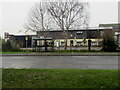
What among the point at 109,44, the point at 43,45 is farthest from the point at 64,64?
the point at 109,44

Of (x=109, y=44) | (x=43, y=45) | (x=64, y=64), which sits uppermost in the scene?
(x=109, y=44)

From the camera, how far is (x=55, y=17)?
28578mm

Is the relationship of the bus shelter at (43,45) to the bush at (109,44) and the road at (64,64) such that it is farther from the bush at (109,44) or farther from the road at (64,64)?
the road at (64,64)

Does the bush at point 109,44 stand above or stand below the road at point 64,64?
above

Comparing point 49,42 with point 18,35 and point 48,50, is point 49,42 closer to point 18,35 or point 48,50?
point 48,50

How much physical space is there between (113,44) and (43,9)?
16188 millimetres

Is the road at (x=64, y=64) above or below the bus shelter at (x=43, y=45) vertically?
below

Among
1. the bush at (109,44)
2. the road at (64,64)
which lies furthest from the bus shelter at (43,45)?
the road at (64,64)

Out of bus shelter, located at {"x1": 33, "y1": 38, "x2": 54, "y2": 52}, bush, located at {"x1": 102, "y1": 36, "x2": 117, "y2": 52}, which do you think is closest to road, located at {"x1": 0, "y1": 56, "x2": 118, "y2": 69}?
bus shelter, located at {"x1": 33, "y1": 38, "x2": 54, "y2": 52}

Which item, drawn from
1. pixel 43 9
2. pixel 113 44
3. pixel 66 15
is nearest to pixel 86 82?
pixel 113 44

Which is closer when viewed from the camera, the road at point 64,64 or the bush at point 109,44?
the road at point 64,64

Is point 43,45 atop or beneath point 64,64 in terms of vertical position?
atop

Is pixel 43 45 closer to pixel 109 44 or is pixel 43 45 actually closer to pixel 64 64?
pixel 109 44

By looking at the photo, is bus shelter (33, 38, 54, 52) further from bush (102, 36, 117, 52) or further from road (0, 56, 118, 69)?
road (0, 56, 118, 69)
